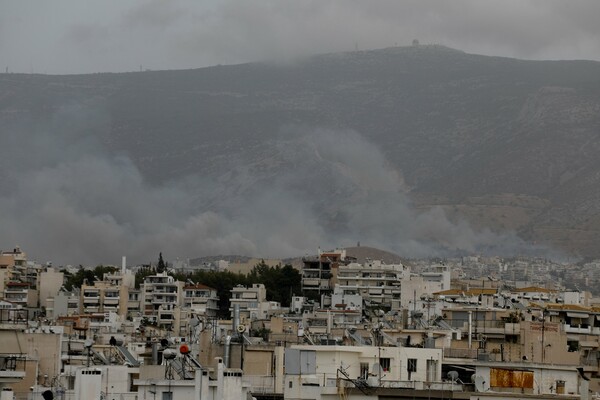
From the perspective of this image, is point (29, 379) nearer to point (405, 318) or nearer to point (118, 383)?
point (118, 383)

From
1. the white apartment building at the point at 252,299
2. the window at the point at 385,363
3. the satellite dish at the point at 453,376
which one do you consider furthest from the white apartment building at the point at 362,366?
the white apartment building at the point at 252,299

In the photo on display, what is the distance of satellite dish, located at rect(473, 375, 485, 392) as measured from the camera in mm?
37344

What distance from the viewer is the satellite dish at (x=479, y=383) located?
123 ft

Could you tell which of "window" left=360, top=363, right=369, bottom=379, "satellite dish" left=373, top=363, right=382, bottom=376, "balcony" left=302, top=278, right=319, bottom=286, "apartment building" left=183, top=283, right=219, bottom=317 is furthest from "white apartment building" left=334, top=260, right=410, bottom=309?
"satellite dish" left=373, top=363, right=382, bottom=376

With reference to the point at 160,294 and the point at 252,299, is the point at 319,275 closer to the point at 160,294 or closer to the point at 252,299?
the point at 252,299

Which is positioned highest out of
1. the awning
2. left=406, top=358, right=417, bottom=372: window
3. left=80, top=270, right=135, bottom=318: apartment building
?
left=80, top=270, right=135, bottom=318: apartment building

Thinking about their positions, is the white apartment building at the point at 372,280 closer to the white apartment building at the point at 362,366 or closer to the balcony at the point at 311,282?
the balcony at the point at 311,282

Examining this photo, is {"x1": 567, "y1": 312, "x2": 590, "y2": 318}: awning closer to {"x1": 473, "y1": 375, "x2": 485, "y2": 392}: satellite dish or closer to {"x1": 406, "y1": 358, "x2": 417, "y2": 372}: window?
{"x1": 406, "y1": 358, "x2": 417, "y2": 372}: window

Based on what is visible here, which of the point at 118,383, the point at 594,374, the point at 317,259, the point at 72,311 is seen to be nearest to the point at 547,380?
the point at 118,383

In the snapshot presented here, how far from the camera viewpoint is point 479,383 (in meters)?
37.5

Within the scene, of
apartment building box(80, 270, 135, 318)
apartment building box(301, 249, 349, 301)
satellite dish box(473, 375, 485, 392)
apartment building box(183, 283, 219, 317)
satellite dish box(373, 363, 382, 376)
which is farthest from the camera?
apartment building box(301, 249, 349, 301)

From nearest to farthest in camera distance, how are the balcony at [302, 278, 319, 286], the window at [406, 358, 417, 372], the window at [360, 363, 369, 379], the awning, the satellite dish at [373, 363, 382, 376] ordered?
the satellite dish at [373, 363, 382, 376] < the window at [360, 363, 369, 379] < the window at [406, 358, 417, 372] < the awning < the balcony at [302, 278, 319, 286]

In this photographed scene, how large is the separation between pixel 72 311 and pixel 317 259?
38263 millimetres

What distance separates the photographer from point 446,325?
6494cm
